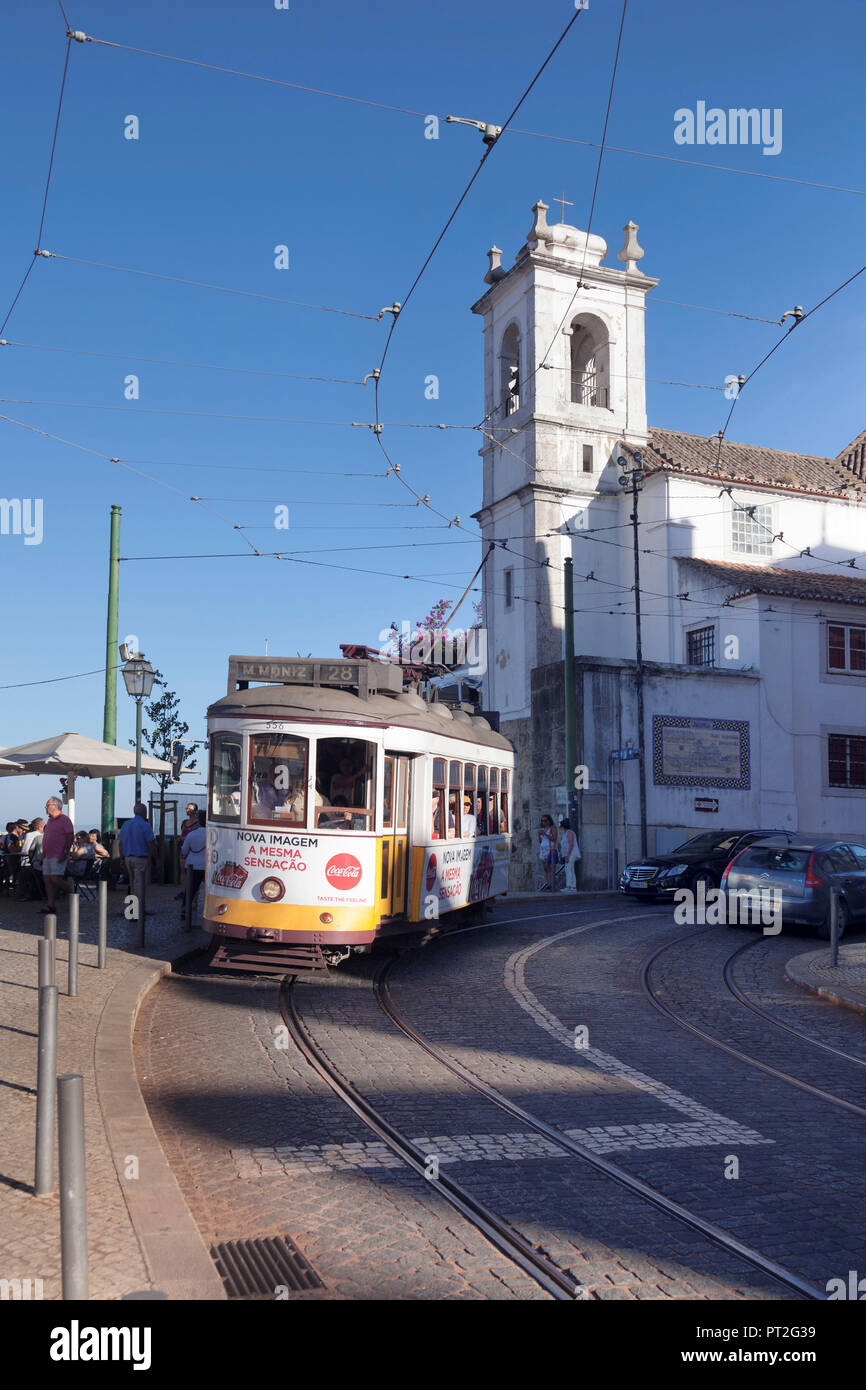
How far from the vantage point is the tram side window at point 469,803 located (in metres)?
16.2

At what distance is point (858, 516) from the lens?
40.2 m

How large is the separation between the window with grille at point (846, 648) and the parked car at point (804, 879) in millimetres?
15901

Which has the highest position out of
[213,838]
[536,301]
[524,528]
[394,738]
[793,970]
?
[536,301]

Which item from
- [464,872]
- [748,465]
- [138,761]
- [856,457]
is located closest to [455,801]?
[464,872]

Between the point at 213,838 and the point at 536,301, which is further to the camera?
the point at 536,301

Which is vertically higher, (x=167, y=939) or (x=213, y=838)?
(x=213, y=838)

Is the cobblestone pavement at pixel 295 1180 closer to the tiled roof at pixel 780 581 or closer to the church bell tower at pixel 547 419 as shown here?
the tiled roof at pixel 780 581

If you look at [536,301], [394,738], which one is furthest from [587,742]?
[394,738]

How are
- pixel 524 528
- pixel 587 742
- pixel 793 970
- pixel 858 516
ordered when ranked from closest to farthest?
pixel 793 970 → pixel 587 742 → pixel 524 528 → pixel 858 516

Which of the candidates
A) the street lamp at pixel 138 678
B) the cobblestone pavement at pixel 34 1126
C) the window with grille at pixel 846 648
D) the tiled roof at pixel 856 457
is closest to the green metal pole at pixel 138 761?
the street lamp at pixel 138 678

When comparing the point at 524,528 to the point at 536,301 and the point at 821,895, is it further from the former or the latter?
the point at 821,895

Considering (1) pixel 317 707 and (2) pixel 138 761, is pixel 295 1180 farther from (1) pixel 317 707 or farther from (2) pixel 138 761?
(2) pixel 138 761
